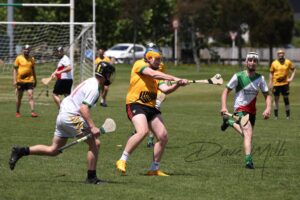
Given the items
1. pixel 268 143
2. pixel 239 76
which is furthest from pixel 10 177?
pixel 268 143

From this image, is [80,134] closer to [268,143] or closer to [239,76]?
[239,76]

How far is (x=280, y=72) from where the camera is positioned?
2678 cm

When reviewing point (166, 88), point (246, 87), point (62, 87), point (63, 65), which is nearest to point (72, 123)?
point (166, 88)

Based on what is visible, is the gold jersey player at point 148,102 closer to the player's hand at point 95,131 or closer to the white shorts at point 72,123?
the white shorts at point 72,123

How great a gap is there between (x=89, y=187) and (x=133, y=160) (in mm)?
3330

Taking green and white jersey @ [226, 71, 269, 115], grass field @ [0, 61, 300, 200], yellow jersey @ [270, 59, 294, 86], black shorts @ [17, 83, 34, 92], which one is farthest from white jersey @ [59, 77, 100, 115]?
yellow jersey @ [270, 59, 294, 86]

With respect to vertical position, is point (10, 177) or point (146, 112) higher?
point (146, 112)

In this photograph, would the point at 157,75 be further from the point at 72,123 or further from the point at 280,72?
the point at 280,72

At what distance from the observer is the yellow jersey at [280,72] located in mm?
26781

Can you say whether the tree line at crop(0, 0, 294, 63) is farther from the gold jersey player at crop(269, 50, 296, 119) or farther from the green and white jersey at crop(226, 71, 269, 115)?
the green and white jersey at crop(226, 71, 269, 115)

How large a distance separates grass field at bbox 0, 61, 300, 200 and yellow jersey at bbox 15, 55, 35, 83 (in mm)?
1042

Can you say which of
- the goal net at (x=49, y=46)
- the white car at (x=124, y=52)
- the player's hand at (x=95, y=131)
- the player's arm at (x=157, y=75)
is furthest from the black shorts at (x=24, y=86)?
the white car at (x=124, y=52)

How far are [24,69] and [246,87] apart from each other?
467 inches

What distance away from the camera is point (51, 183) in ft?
40.0
